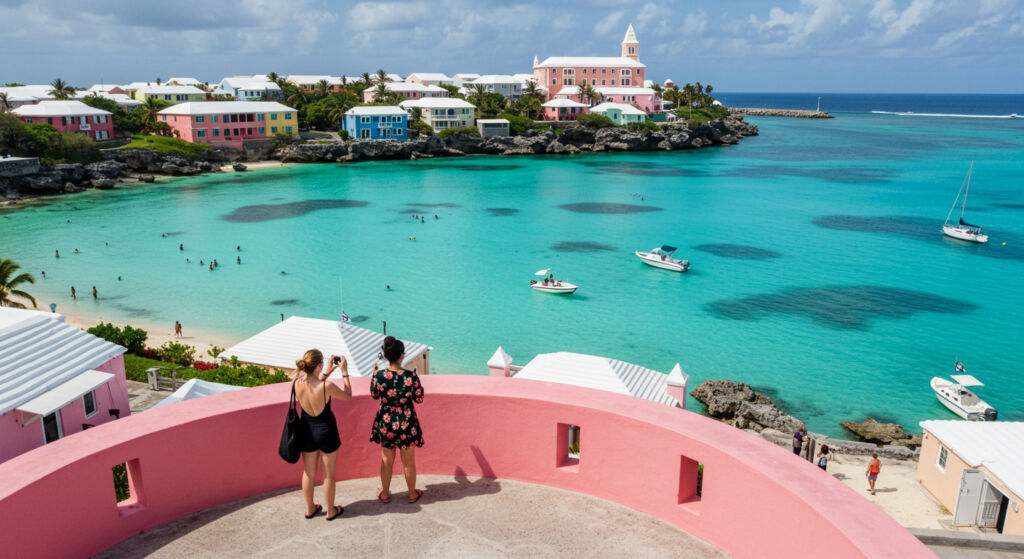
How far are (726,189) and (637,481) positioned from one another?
74.6 meters

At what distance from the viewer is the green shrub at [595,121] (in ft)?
371

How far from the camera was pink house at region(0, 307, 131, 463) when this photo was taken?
493 inches

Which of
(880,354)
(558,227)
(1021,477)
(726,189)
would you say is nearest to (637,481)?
(1021,477)

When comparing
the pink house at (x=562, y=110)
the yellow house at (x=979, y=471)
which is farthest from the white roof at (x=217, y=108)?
the yellow house at (x=979, y=471)

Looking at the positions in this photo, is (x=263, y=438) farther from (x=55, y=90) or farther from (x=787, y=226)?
(x=55, y=90)

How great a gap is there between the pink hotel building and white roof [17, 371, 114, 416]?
127m

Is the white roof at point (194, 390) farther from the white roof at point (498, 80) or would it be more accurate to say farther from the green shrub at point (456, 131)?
the white roof at point (498, 80)

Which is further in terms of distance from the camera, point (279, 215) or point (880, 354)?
point (279, 215)

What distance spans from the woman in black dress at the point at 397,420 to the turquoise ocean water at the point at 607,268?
2137cm

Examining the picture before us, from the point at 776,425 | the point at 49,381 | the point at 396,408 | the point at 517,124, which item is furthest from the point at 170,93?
the point at 396,408

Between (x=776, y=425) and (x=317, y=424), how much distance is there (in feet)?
66.1

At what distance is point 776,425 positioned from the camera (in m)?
22.4

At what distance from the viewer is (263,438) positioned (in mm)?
5660

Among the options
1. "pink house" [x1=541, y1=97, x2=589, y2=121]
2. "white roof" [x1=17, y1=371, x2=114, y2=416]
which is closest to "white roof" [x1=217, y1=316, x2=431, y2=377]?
"white roof" [x1=17, y1=371, x2=114, y2=416]
